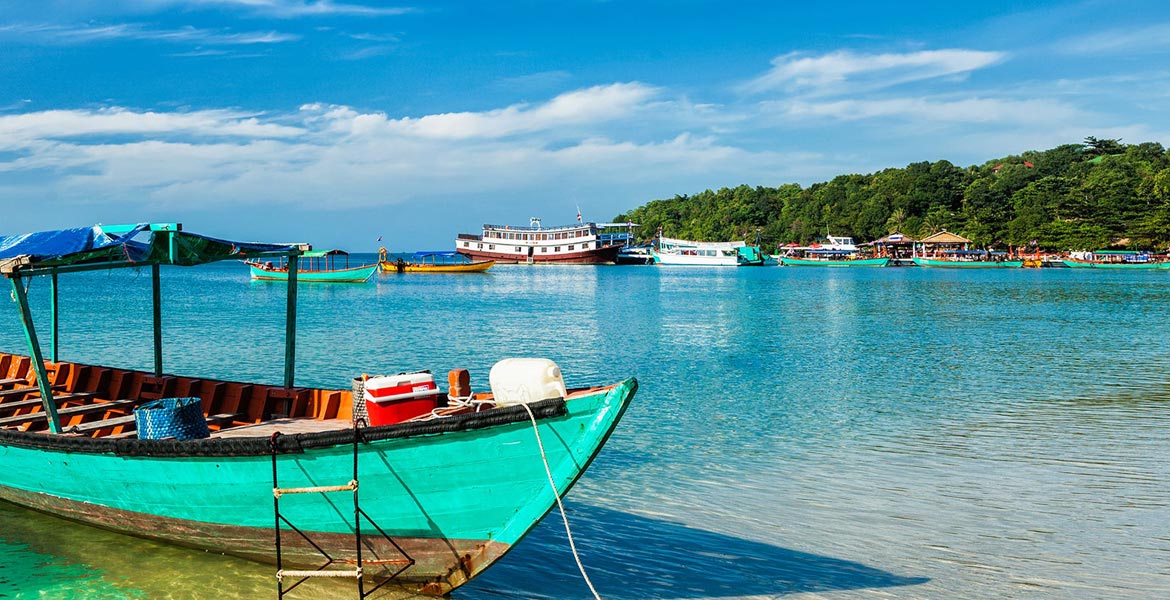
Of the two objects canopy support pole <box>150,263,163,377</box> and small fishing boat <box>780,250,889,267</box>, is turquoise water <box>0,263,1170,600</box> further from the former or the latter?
small fishing boat <box>780,250,889,267</box>

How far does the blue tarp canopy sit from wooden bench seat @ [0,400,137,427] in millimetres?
2094

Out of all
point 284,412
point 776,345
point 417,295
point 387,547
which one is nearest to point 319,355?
point 776,345

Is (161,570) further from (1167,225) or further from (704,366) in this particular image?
(1167,225)

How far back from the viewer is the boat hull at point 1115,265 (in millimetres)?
90262

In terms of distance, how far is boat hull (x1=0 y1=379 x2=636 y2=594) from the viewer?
6.62 meters

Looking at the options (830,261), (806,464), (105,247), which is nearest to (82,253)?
(105,247)

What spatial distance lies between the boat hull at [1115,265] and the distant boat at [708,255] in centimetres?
3986

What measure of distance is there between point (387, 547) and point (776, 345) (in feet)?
75.9

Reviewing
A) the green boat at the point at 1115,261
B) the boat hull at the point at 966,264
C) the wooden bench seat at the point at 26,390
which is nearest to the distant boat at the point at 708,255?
the boat hull at the point at 966,264

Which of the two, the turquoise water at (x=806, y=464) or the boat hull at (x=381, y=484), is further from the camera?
the turquoise water at (x=806, y=464)

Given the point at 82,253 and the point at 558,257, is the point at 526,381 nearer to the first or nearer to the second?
the point at 82,253

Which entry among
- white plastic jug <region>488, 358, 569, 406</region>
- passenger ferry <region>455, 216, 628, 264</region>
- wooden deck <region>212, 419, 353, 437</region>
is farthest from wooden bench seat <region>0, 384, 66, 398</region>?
passenger ferry <region>455, 216, 628, 264</region>

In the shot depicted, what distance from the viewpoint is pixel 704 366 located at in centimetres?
2411

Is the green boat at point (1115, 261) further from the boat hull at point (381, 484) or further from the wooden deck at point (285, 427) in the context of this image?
the boat hull at point (381, 484)
